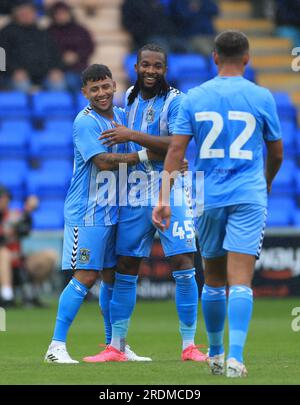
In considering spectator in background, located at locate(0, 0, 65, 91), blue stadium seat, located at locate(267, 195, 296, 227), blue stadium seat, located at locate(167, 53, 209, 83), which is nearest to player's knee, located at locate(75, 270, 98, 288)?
blue stadium seat, located at locate(267, 195, 296, 227)

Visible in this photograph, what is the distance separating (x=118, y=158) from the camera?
8961mm

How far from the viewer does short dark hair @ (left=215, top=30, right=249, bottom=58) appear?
24.4 ft

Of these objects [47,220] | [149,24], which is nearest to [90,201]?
[47,220]

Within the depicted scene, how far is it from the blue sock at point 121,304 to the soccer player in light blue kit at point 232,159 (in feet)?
5.62

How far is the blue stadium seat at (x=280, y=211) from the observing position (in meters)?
17.9

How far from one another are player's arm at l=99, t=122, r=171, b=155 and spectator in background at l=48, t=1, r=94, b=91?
34.2 ft

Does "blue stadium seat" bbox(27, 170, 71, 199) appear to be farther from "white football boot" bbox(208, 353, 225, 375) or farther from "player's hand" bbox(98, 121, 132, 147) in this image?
"white football boot" bbox(208, 353, 225, 375)

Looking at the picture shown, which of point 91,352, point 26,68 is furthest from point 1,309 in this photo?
point 91,352

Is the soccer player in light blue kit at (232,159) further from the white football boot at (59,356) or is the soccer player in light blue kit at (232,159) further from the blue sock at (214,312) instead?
the white football boot at (59,356)

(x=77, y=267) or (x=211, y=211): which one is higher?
(x=211, y=211)

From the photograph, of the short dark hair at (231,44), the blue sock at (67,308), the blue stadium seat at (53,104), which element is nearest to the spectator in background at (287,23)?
the blue stadium seat at (53,104)

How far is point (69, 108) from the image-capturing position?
746 inches
